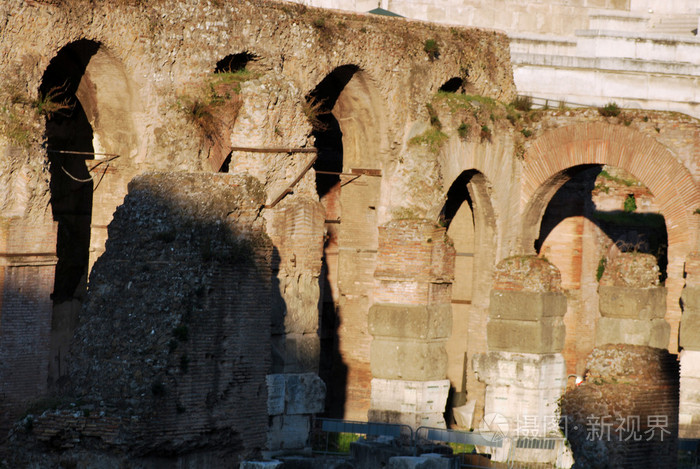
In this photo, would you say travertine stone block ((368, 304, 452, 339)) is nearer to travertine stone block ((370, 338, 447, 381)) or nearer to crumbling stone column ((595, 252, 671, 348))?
travertine stone block ((370, 338, 447, 381))

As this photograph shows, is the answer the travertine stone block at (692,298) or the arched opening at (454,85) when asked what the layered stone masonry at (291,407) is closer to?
the arched opening at (454,85)

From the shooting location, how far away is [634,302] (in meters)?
16.6

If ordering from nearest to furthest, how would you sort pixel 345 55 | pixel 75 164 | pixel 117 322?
pixel 117 322
pixel 345 55
pixel 75 164

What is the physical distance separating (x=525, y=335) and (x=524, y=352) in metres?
0.20

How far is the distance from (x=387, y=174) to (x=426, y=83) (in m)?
1.22

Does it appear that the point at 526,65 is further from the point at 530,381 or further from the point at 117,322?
the point at 117,322

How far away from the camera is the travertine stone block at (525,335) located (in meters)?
14.8

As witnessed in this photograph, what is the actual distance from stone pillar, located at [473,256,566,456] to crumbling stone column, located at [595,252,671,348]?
1.80m

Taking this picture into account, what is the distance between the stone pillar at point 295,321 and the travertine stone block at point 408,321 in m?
1.16

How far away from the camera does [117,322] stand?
8125 mm

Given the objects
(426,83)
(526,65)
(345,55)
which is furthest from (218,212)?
(526,65)

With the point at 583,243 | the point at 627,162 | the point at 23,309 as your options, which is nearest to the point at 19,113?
the point at 23,309

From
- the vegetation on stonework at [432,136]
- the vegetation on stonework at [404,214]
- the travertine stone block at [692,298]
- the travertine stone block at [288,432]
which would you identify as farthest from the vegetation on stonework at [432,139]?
the travertine stone block at [288,432]

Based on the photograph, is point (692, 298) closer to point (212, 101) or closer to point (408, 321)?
point (408, 321)
